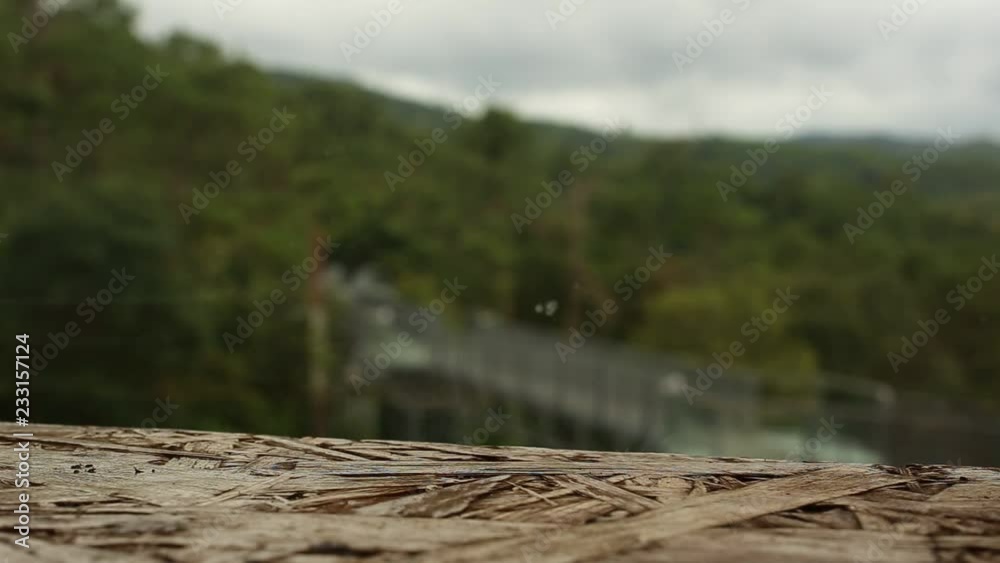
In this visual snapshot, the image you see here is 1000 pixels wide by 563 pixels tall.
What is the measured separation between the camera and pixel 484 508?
66cm

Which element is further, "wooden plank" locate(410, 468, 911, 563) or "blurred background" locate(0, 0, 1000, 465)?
"blurred background" locate(0, 0, 1000, 465)

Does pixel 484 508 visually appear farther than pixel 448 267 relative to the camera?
No

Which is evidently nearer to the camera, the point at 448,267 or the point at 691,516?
the point at 691,516

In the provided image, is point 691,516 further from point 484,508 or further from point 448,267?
point 448,267

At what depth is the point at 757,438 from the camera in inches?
199

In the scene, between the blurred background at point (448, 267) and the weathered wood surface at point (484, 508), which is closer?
the weathered wood surface at point (484, 508)

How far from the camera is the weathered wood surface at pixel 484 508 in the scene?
1.90ft

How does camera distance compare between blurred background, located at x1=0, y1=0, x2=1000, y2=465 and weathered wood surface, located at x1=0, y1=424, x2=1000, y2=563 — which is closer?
weathered wood surface, located at x1=0, y1=424, x2=1000, y2=563

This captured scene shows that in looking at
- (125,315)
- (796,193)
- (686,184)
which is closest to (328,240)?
(125,315)

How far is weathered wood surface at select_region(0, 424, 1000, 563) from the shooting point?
578 millimetres

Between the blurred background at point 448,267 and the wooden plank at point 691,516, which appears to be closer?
the wooden plank at point 691,516

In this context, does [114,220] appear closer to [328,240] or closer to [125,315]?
[125,315]

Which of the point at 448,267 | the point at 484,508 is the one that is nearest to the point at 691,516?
the point at 484,508

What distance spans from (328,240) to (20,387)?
473cm
